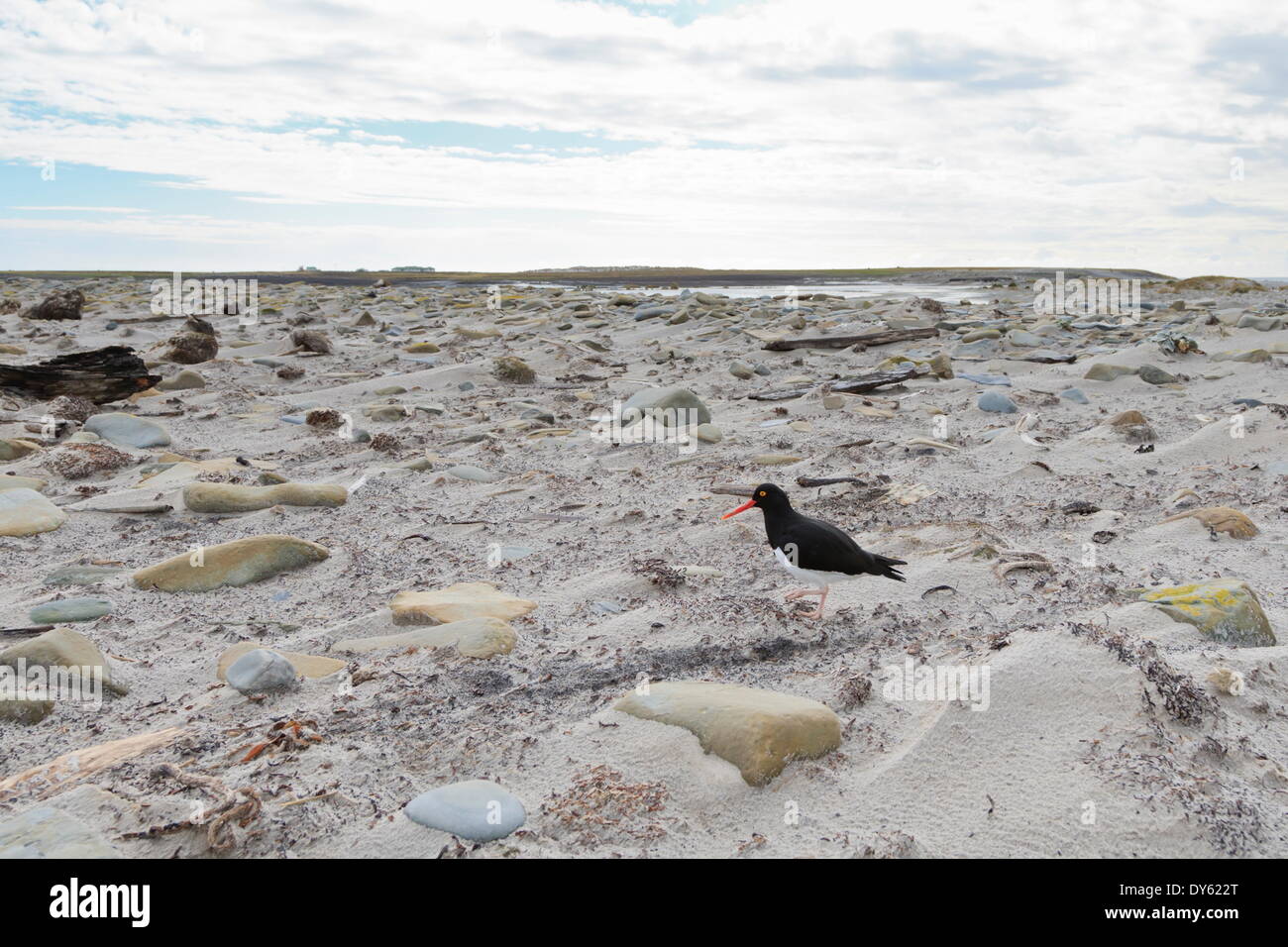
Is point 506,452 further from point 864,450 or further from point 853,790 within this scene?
point 853,790

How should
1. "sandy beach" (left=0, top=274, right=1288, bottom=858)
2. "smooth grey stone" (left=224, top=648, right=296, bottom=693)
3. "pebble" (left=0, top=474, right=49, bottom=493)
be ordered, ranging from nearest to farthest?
"sandy beach" (left=0, top=274, right=1288, bottom=858) < "smooth grey stone" (left=224, top=648, right=296, bottom=693) < "pebble" (left=0, top=474, right=49, bottom=493)

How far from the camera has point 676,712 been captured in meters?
2.26

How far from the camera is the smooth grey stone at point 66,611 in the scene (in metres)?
3.20

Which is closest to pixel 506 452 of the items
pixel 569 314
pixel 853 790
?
pixel 853 790

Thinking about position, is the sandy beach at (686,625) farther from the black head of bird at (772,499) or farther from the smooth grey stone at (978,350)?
the smooth grey stone at (978,350)

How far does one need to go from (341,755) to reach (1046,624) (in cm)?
202

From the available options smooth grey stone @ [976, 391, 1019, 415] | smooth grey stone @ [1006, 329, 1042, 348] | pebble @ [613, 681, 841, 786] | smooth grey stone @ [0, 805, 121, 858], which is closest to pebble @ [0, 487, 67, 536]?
smooth grey stone @ [0, 805, 121, 858]

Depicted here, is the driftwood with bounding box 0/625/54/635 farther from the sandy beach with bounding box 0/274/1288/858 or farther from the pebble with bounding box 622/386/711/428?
the pebble with bounding box 622/386/711/428

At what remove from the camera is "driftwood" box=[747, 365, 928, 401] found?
22.5 feet

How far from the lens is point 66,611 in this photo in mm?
3238

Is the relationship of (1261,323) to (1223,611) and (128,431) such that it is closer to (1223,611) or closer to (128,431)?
(1223,611)

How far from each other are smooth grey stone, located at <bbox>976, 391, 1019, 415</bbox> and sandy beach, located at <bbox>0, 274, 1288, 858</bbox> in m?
0.03
